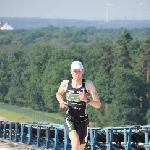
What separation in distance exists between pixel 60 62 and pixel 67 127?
128 metres

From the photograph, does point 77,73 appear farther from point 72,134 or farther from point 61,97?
point 72,134

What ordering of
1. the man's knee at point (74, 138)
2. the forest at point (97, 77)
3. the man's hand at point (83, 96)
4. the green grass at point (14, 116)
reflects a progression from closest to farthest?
1. the man's hand at point (83, 96)
2. the man's knee at point (74, 138)
3. the forest at point (97, 77)
4. the green grass at point (14, 116)

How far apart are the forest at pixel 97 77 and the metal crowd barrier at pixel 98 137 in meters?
73.8

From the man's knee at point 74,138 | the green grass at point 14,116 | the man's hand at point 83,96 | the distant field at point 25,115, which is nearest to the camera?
the man's hand at point 83,96

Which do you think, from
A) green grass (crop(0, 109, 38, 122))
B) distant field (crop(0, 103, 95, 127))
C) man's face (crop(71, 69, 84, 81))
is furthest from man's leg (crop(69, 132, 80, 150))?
green grass (crop(0, 109, 38, 122))

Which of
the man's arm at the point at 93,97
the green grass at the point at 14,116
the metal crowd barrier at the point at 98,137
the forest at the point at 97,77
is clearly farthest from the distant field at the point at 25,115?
the man's arm at the point at 93,97

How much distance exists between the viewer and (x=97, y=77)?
131 meters

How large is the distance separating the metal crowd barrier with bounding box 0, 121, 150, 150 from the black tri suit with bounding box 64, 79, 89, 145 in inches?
457

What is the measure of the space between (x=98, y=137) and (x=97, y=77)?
103 metres

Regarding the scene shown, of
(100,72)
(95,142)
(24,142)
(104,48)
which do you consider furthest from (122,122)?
(95,142)

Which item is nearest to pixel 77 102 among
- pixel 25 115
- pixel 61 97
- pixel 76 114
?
pixel 76 114

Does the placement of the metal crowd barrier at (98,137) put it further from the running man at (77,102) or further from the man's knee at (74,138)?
the man's knee at (74,138)

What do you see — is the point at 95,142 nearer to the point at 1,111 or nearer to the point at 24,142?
the point at 24,142

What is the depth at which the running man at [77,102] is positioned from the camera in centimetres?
1170
